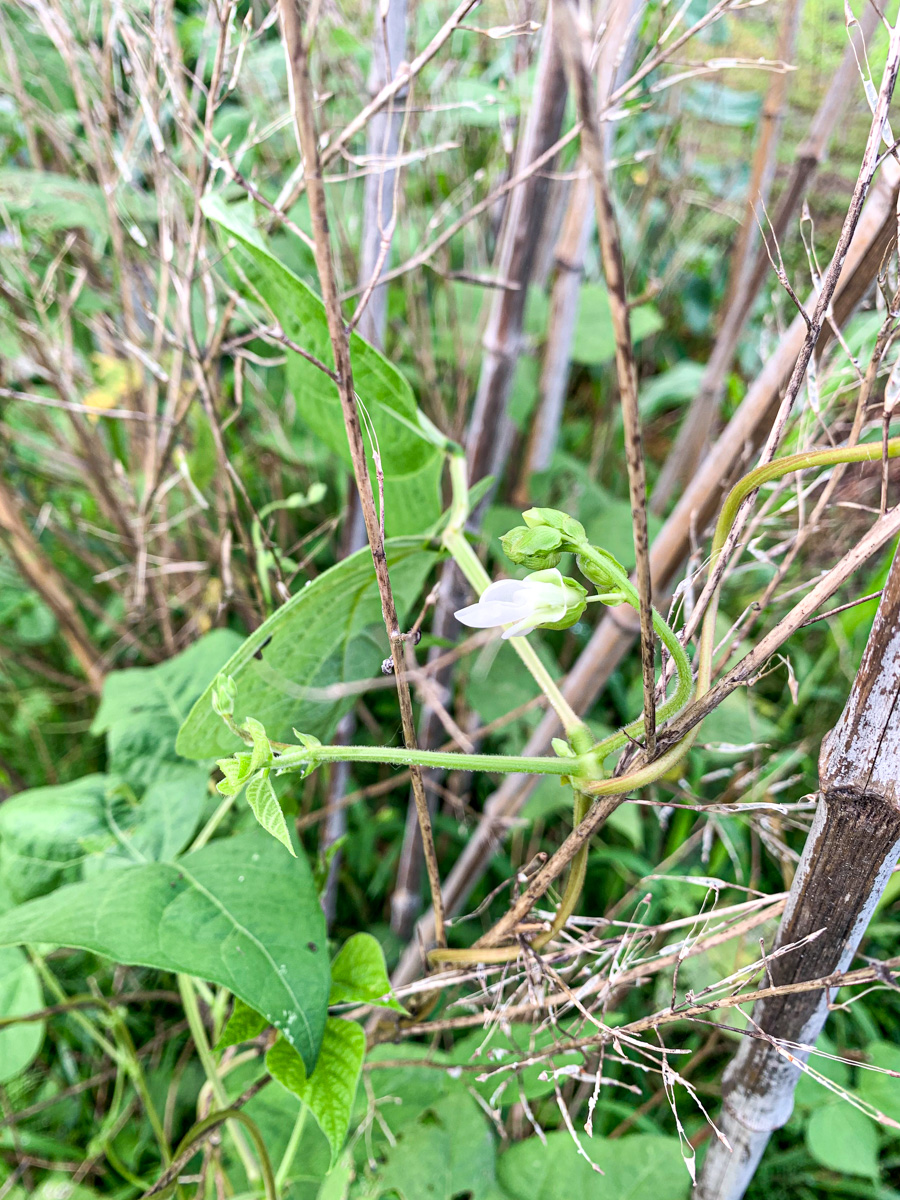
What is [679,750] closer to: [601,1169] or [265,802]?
[265,802]

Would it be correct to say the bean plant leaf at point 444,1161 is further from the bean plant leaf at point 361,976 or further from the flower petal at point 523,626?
the flower petal at point 523,626

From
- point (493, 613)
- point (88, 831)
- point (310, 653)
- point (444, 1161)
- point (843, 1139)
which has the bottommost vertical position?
point (843, 1139)

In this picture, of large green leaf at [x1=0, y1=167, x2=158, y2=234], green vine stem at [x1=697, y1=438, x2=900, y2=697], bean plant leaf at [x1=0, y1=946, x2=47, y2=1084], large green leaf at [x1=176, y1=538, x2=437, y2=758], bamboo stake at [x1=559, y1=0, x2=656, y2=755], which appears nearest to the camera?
bamboo stake at [x1=559, y1=0, x2=656, y2=755]

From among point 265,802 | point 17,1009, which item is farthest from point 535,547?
point 17,1009

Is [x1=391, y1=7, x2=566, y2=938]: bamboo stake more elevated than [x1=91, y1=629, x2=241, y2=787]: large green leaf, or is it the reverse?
[x1=391, y1=7, x2=566, y2=938]: bamboo stake

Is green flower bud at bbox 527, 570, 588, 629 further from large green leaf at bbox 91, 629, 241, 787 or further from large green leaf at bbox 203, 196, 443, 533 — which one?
large green leaf at bbox 91, 629, 241, 787

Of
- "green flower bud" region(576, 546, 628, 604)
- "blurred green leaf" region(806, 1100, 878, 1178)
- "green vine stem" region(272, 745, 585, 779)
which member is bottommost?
"blurred green leaf" region(806, 1100, 878, 1178)

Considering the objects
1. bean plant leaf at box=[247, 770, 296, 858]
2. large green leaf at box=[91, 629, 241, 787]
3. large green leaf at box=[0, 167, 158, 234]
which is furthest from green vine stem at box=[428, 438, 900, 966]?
large green leaf at box=[0, 167, 158, 234]
